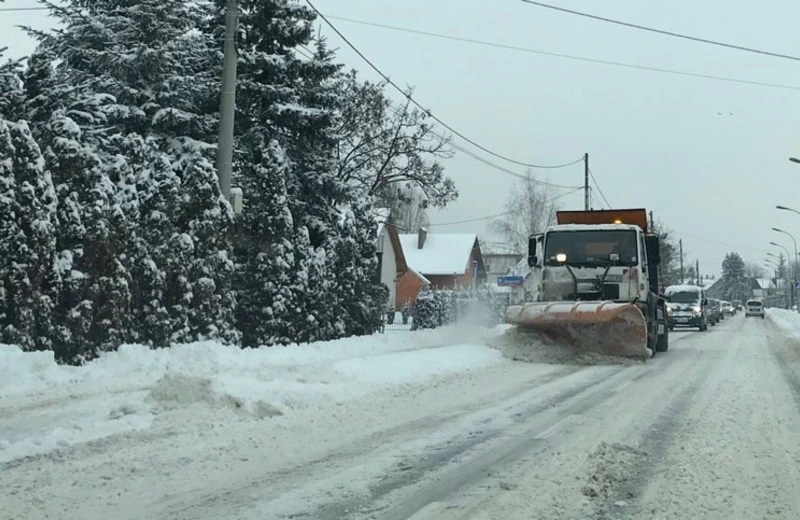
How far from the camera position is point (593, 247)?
1756cm

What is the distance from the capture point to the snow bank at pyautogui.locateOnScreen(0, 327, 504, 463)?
7.86 meters

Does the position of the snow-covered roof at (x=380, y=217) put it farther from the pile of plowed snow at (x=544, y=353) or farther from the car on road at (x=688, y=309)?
the car on road at (x=688, y=309)

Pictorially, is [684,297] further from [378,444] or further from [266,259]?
[378,444]

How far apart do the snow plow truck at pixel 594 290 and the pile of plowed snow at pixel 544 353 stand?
0.13m

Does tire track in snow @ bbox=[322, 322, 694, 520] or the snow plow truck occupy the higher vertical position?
the snow plow truck

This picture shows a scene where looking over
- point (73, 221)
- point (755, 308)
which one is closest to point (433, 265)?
point (755, 308)

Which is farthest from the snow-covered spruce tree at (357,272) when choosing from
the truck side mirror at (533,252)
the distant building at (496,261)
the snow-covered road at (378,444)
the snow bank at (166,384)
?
the distant building at (496,261)

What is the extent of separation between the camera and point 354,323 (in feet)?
70.8

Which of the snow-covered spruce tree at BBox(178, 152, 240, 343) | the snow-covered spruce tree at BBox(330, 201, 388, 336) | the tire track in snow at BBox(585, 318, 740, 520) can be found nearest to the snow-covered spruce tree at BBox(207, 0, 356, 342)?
the snow-covered spruce tree at BBox(330, 201, 388, 336)

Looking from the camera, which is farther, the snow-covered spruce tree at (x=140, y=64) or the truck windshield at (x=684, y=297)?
the truck windshield at (x=684, y=297)

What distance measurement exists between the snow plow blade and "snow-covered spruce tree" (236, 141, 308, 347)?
5.59m

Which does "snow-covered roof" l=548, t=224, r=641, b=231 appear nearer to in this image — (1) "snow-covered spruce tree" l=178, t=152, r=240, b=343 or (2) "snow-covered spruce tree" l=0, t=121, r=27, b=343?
(1) "snow-covered spruce tree" l=178, t=152, r=240, b=343

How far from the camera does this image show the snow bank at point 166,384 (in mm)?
7855

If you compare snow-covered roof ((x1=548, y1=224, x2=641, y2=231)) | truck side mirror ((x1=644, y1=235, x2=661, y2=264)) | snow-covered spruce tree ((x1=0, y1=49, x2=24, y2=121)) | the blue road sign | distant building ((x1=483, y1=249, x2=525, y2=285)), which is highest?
distant building ((x1=483, y1=249, x2=525, y2=285))
